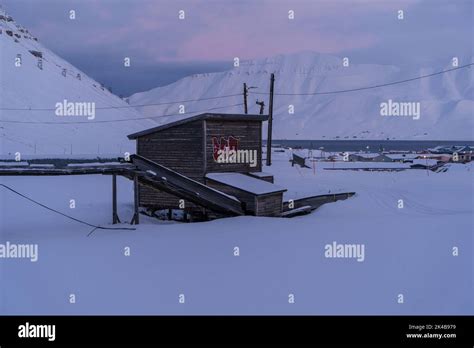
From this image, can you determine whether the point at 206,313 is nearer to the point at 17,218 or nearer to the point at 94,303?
the point at 94,303

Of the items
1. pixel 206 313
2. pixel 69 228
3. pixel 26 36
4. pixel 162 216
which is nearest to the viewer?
pixel 206 313

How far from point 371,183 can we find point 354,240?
900 inches

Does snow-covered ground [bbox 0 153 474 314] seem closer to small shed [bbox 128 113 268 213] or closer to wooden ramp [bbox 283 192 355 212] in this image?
small shed [bbox 128 113 268 213]

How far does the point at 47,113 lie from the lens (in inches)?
3103

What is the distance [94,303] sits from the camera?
1127 centimetres

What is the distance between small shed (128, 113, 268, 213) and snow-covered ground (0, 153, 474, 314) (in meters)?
2.90

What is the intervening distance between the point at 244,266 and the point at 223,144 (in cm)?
1194

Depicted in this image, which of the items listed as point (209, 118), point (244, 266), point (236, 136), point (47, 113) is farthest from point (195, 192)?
point (47, 113)

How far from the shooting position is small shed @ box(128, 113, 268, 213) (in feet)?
81.1

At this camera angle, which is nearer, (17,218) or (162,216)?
(17,218)

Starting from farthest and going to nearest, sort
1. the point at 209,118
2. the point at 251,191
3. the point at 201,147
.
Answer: the point at 201,147
the point at 209,118
the point at 251,191

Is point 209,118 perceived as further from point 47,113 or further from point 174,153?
point 47,113

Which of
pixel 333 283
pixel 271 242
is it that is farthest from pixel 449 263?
pixel 271 242

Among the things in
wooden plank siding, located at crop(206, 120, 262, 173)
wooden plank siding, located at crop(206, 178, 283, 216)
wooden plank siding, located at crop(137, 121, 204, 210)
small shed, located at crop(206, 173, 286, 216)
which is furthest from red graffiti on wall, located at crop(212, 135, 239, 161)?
wooden plank siding, located at crop(206, 178, 283, 216)
